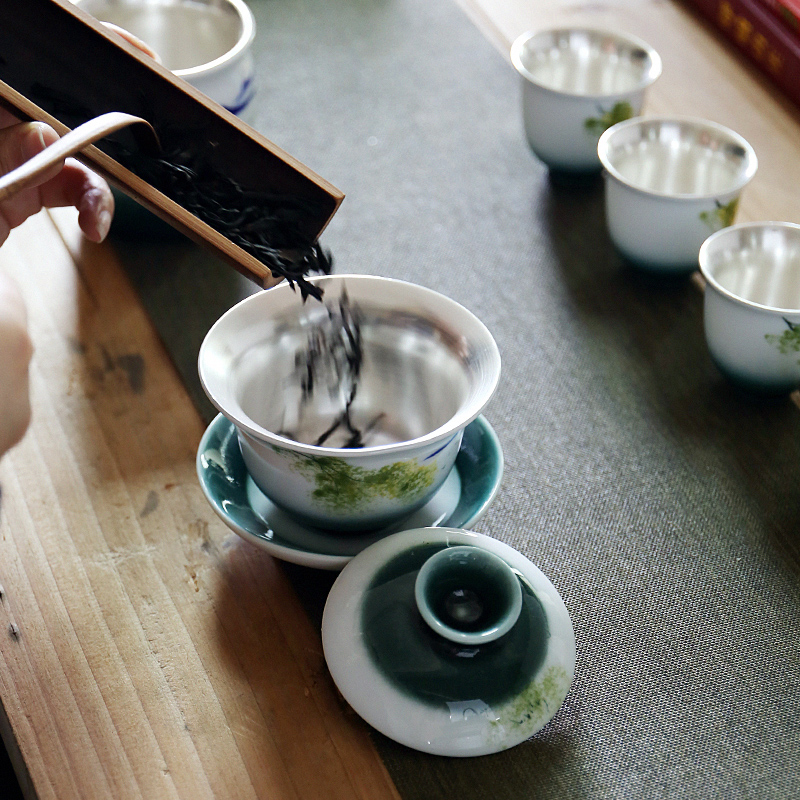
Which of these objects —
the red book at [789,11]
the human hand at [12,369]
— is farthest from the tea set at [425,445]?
the red book at [789,11]

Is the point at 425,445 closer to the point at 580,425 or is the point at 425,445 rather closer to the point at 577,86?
the point at 580,425

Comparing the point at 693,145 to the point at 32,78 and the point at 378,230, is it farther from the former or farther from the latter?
the point at 32,78

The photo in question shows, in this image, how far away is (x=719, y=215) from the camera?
96 centimetres

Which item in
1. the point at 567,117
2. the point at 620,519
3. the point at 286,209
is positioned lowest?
the point at 620,519

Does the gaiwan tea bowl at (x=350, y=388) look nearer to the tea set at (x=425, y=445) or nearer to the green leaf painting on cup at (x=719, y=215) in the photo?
the tea set at (x=425, y=445)

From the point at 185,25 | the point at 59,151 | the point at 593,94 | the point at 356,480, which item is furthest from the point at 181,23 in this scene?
the point at 356,480

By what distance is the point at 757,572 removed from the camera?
0.76m

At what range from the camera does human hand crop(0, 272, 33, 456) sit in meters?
0.60

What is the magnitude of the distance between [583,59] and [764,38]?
0.29m

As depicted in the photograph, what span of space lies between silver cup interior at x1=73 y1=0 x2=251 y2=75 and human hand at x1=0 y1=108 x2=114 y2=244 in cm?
30

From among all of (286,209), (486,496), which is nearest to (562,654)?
(486,496)

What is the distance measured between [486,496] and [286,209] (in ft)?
0.91

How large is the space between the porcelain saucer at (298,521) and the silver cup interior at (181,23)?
0.55m

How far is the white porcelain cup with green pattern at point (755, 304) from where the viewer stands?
0.83m
